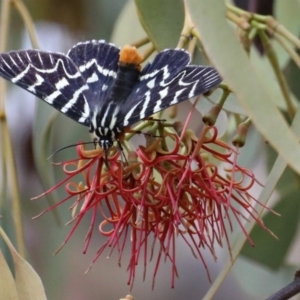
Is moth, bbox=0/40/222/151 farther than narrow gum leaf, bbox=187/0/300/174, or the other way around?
moth, bbox=0/40/222/151

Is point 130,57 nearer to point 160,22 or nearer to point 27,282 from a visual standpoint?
point 160,22

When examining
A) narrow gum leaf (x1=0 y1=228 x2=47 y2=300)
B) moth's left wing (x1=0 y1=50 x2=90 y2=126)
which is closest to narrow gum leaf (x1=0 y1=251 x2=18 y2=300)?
narrow gum leaf (x1=0 y1=228 x2=47 y2=300)

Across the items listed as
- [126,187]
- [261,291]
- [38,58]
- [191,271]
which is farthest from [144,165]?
[191,271]

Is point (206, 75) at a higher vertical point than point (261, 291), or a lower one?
higher

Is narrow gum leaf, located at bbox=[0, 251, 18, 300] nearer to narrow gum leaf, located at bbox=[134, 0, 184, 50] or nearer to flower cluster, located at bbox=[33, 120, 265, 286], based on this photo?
flower cluster, located at bbox=[33, 120, 265, 286]

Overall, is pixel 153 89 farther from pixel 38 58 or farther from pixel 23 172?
pixel 23 172

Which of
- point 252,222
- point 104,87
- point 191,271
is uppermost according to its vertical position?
point 104,87

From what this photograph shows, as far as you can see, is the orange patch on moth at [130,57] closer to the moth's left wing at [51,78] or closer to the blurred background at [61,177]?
the moth's left wing at [51,78]
